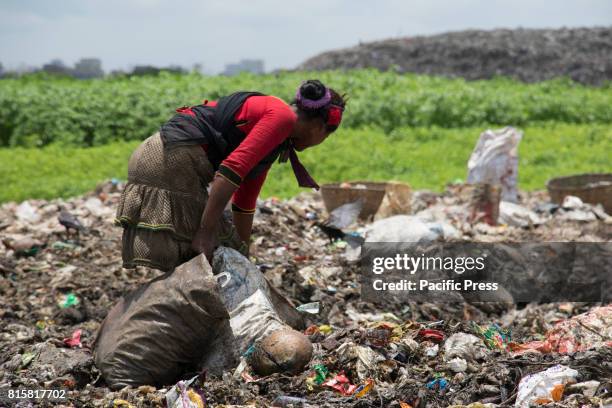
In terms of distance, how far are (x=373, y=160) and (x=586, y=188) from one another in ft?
13.1

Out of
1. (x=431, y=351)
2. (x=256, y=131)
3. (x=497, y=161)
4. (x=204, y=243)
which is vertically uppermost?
(x=256, y=131)

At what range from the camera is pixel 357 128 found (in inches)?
542

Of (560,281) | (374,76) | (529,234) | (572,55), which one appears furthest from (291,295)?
(572,55)

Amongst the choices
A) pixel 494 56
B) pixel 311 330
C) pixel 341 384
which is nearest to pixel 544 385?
pixel 341 384

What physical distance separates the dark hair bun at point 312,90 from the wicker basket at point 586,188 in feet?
14.5

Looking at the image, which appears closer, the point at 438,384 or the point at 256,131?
the point at 438,384

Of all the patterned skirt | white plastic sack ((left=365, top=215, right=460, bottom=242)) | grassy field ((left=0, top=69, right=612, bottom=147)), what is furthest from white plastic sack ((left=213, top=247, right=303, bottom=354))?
grassy field ((left=0, top=69, right=612, bottom=147))

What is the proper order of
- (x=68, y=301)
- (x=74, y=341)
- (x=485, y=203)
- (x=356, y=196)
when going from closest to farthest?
(x=74, y=341) < (x=68, y=301) < (x=356, y=196) < (x=485, y=203)

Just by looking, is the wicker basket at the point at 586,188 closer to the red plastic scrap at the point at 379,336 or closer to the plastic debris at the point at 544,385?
the red plastic scrap at the point at 379,336

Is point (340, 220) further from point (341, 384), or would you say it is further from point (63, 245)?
point (341, 384)

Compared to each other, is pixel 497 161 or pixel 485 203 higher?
pixel 497 161

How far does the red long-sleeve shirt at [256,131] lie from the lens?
3.92m

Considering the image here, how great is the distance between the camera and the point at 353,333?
162 inches

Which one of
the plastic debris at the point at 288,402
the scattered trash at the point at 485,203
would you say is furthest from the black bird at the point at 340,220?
the plastic debris at the point at 288,402
